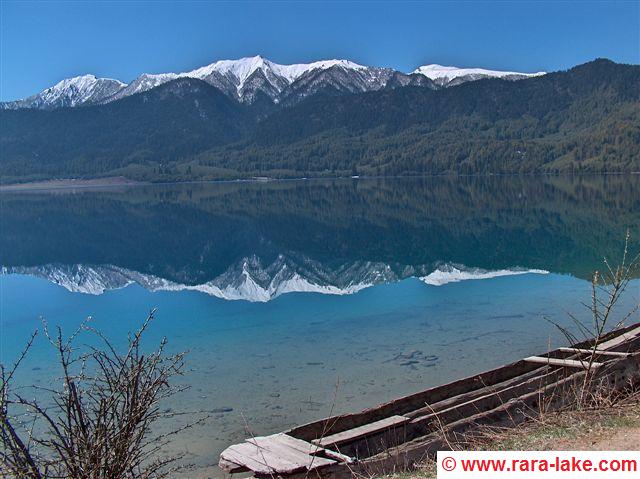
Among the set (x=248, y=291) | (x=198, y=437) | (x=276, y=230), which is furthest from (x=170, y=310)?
(x=276, y=230)

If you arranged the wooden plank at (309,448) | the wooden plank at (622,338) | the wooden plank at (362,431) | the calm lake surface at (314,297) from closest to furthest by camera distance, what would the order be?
the wooden plank at (309,448), the wooden plank at (362,431), the wooden plank at (622,338), the calm lake surface at (314,297)

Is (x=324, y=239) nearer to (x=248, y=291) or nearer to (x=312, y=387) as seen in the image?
(x=248, y=291)

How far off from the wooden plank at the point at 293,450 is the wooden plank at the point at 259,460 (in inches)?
1.9

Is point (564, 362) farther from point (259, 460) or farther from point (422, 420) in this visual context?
point (259, 460)

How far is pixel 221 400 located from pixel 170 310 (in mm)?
13882

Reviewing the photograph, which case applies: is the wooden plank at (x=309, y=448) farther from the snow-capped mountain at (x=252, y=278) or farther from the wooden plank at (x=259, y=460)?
the snow-capped mountain at (x=252, y=278)

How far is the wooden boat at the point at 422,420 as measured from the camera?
930 centimetres

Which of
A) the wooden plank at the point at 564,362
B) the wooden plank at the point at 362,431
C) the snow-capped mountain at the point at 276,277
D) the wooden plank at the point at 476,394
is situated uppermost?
the snow-capped mountain at the point at 276,277

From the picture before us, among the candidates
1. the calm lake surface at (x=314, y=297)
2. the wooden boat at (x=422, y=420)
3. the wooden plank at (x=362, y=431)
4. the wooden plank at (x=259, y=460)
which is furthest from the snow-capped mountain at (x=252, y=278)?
the wooden plank at (x=259, y=460)

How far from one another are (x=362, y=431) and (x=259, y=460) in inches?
62.9

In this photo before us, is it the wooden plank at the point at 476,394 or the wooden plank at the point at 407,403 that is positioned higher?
the wooden plank at the point at 407,403

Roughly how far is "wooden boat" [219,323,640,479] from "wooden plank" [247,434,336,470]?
0.04 feet

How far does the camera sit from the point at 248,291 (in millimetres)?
34094

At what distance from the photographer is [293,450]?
952cm
